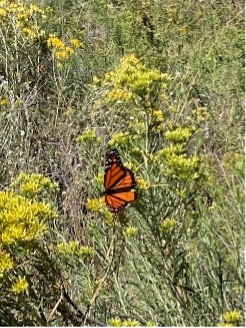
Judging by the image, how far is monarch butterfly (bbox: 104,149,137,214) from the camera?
6.28ft

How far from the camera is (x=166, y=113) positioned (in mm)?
3469

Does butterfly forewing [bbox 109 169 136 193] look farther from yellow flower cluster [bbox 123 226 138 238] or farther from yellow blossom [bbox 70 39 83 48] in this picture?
yellow blossom [bbox 70 39 83 48]

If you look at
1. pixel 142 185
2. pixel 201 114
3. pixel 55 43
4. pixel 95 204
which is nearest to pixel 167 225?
pixel 142 185

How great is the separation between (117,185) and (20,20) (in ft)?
9.99

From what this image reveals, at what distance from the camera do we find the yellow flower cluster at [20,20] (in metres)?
4.58

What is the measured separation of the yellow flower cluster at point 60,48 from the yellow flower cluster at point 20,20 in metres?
0.11

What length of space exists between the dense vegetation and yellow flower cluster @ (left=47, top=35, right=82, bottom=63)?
0.02m

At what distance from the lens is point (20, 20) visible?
4.72 meters

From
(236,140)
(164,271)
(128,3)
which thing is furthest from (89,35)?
(164,271)

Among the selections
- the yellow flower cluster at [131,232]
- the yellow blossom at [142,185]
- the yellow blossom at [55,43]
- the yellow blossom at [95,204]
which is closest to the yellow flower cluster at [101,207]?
the yellow blossom at [95,204]

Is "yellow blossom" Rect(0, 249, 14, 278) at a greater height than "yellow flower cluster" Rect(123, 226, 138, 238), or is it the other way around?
"yellow blossom" Rect(0, 249, 14, 278)

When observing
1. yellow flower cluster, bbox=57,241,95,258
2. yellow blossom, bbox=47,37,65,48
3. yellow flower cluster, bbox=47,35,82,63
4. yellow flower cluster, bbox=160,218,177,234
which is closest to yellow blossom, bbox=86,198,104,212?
yellow flower cluster, bbox=57,241,95,258

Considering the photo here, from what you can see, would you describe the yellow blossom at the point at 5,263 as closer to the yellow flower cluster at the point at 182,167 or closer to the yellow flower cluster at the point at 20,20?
the yellow flower cluster at the point at 182,167

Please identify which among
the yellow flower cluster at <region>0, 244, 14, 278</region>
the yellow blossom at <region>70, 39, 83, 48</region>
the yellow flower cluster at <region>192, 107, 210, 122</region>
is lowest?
the yellow flower cluster at <region>192, 107, 210, 122</region>
